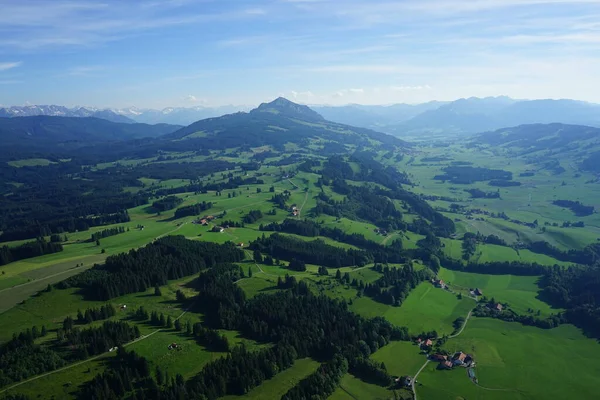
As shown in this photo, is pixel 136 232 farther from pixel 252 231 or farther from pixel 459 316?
pixel 459 316

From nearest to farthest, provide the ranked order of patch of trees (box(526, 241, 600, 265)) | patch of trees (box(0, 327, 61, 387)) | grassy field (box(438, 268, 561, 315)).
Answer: patch of trees (box(0, 327, 61, 387)) → grassy field (box(438, 268, 561, 315)) → patch of trees (box(526, 241, 600, 265))

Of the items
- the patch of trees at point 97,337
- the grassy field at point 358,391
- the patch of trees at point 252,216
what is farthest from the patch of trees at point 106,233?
the grassy field at point 358,391

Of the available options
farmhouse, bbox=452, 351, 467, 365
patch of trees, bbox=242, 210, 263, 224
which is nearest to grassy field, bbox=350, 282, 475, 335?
farmhouse, bbox=452, 351, 467, 365

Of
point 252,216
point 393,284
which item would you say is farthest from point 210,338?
point 252,216

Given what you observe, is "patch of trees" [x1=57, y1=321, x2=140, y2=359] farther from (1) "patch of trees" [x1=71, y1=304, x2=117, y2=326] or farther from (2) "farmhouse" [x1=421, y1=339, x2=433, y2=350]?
(2) "farmhouse" [x1=421, y1=339, x2=433, y2=350]

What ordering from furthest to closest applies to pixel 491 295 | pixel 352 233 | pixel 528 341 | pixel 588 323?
pixel 352 233 < pixel 491 295 < pixel 588 323 < pixel 528 341

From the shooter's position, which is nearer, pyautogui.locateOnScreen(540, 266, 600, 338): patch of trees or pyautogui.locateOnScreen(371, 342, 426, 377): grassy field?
pyautogui.locateOnScreen(371, 342, 426, 377): grassy field

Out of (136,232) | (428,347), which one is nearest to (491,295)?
(428,347)
